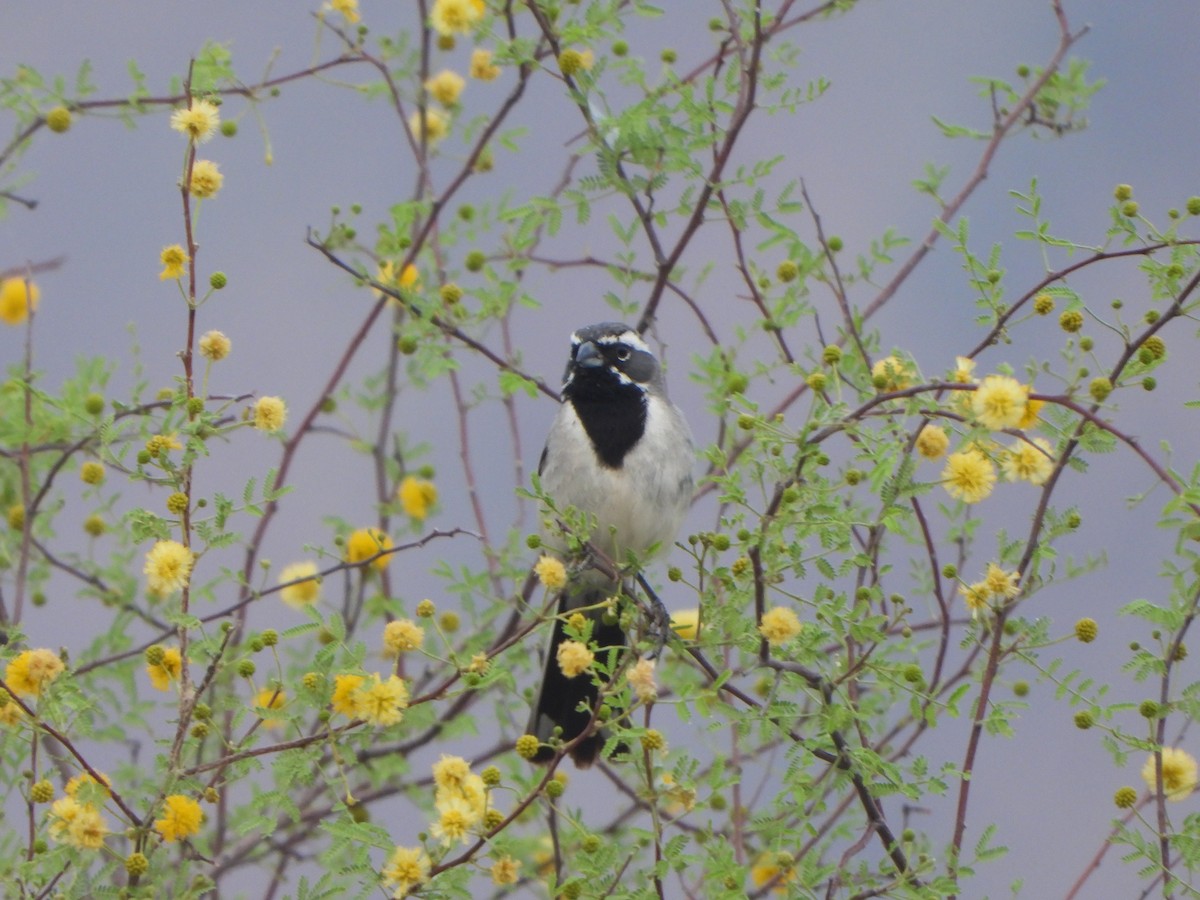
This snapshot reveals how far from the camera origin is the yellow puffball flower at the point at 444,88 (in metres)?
5.43

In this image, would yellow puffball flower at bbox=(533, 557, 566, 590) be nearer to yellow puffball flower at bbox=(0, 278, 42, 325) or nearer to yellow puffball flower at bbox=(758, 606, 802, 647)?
yellow puffball flower at bbox=(758, 606, 802, 647)

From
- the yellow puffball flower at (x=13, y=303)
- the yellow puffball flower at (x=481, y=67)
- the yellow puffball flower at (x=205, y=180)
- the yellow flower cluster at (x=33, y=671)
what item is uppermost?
the yellow puffball flower at (x=481, y=67)

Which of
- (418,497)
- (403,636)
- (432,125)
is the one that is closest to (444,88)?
(432,125)

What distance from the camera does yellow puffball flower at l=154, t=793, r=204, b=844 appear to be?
132 inches

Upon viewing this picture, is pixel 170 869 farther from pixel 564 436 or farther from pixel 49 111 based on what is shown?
pixel 49 111

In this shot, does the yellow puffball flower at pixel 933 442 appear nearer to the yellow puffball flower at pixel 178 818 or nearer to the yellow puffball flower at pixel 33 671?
the yellow puffball flower at pixel 178 818

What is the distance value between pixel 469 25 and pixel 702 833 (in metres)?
2.44

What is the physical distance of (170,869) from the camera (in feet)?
13.2

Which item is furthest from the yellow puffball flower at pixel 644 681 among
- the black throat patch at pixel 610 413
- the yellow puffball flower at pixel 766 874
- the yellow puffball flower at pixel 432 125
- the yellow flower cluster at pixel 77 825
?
the yellow puffball flower at pixel 432 125

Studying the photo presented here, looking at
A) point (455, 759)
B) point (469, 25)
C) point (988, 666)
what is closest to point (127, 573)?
point (469, 25)

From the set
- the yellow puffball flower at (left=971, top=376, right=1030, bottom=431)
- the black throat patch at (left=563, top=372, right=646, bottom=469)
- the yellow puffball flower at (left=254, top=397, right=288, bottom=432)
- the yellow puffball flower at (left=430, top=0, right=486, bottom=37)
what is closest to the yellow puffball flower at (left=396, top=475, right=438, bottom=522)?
the black throat patch at (left=563, top=372, right=646, bottom=469)

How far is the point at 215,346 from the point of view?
12.2 feet

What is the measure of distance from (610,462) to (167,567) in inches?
76.1

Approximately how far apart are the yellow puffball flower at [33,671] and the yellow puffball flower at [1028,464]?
80.6 inches
